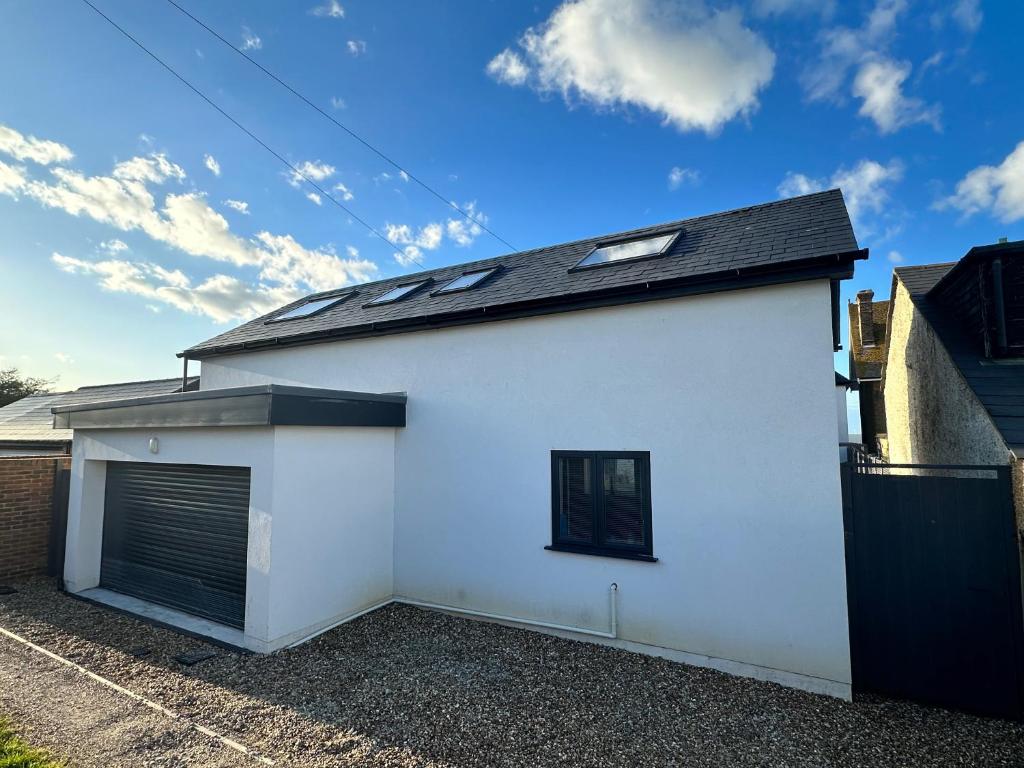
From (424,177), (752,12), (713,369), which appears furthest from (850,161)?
(424,177)

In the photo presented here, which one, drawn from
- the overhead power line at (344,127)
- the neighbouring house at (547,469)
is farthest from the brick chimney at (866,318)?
the overhead power line at (344,127)

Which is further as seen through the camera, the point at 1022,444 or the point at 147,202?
the point at 147,202

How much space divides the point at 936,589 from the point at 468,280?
782cm

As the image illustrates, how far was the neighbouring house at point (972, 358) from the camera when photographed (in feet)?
15.1

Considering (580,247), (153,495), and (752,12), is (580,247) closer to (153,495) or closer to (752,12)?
(752,12)

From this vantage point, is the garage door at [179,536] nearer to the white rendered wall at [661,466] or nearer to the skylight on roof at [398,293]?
the white rendered wall at [661,466]

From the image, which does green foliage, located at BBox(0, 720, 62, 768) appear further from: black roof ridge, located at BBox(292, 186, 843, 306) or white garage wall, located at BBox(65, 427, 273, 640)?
black roof ridge, located at BBox(292, 186, 843, 306)

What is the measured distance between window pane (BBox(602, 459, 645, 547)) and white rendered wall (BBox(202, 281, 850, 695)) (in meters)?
0.22

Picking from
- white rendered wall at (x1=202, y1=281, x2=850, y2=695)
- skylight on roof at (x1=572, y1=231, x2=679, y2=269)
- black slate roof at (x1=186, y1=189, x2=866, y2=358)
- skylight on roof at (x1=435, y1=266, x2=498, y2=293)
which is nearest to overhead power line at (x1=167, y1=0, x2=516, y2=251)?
black slate roof at (x1=186, y1=189, x2=866, y2=358)

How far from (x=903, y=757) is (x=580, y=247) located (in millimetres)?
Result: 7912

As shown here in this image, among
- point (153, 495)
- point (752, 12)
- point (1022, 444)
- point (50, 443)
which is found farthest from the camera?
point (50, 443)

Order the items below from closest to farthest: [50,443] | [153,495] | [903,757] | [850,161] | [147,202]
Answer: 1. [903,757]
2. [153,495]
3. [850,161]
4. [147,202]
5. [50,443]

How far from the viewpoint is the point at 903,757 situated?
348cm

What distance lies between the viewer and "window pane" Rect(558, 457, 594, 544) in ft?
19.0
